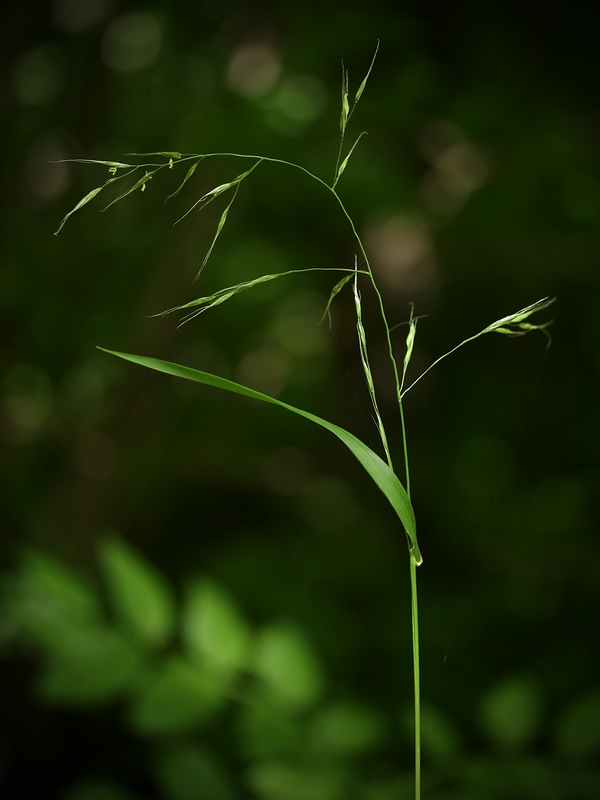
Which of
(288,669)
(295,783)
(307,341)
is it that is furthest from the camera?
(307,341)

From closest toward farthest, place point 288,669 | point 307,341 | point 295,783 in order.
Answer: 1. point 295,783
2. point 288,669
3. point 307,341

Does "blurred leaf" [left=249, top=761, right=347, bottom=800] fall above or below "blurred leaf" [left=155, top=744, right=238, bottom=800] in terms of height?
above

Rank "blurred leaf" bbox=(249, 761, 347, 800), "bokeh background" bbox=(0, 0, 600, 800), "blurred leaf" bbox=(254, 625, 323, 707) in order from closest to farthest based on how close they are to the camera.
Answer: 1. "blurred leaf" bbox=(249, 761, 347, 800)
2. "blurred leaf" bbox=(254, 625, 323, 707)
3. "bokeh background" bbox=(0, 0, 600, 800)

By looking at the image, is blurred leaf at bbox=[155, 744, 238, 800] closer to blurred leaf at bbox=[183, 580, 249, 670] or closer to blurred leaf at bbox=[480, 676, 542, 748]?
blurred leaf at bbox=[183, 580, 249, 670]

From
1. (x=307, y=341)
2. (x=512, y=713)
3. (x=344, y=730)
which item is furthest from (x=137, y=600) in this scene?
(x=307, y=341)

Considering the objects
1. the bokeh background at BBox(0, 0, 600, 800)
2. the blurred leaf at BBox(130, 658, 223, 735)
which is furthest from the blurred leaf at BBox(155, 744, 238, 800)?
the bokeh background at BBox(0, 0, 600, 800)

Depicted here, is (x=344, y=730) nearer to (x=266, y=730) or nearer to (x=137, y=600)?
(x=266, y=730)
